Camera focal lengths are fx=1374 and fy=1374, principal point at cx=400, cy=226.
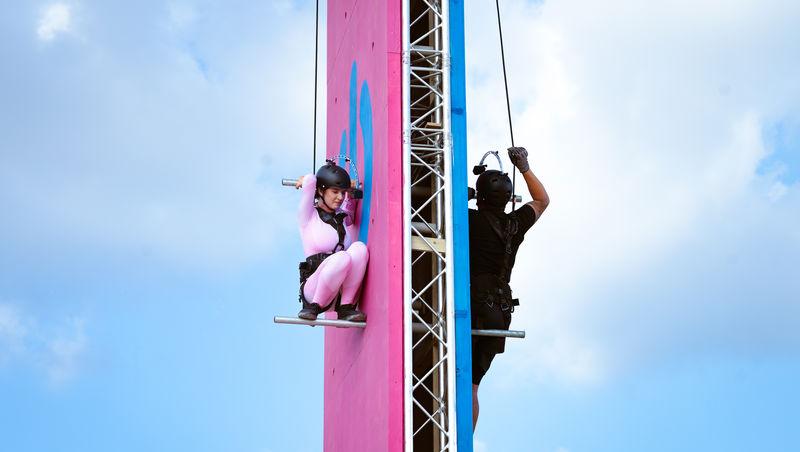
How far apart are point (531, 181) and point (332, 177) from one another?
1.24 metres

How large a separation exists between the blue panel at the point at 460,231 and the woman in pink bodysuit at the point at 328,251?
2.94 feet

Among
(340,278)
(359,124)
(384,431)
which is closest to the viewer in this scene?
(384,431)

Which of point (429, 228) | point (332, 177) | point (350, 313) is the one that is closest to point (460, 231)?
point (429, 228)

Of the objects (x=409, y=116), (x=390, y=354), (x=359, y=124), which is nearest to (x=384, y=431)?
(x=390, y=354)

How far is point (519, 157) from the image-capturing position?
8.43 metres

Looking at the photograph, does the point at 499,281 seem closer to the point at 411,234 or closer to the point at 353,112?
the point at 411,234

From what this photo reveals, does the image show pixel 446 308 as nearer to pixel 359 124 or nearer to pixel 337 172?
pixel 337 172

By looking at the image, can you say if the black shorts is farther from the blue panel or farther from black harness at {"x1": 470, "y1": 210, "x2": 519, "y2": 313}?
the blue panel

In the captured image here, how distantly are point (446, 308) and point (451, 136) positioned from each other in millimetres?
959

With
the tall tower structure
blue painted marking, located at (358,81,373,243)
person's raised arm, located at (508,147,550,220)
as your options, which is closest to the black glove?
person's raised arm, located at (508,147,550,220)

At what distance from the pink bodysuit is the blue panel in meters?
0.90

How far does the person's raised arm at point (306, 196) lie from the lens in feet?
27.0

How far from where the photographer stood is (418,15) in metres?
8.48

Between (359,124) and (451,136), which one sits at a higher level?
(359,124)
